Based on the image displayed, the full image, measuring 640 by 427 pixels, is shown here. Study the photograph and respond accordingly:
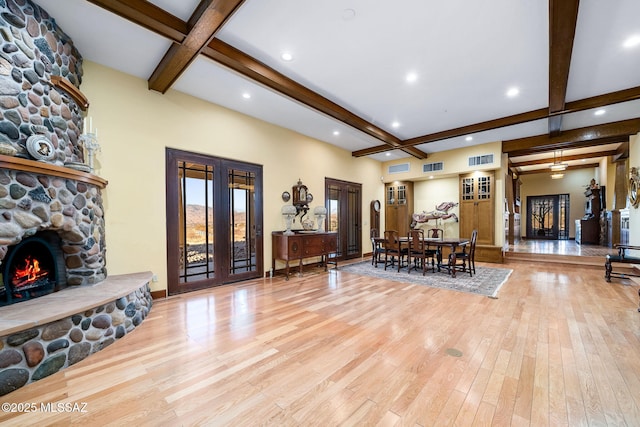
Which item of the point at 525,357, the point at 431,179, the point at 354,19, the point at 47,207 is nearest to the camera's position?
the point at 525,357

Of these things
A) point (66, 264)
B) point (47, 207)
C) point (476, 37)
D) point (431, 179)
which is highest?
point (476, 37)

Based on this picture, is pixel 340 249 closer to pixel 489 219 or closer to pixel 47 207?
pixel 489 219

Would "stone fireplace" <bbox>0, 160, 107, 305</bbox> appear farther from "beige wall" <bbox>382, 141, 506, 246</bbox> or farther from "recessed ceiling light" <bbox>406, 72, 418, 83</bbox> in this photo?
"beige wall" <bbox>382, 141, 506, 246</bbox>

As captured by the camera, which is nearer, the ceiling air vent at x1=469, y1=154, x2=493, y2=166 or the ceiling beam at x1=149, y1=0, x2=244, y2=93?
the ceiling beam at x1=149, y1=0, x2=244, y2=93

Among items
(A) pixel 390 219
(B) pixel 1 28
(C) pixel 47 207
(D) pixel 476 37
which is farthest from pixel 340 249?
(B) pixel 1 28

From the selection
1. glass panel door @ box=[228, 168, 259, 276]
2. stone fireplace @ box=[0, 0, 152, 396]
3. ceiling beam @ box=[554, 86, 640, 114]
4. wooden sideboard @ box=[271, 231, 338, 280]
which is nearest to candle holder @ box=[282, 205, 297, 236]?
wooden sideboard @ box=[271, 231, 338, 280]

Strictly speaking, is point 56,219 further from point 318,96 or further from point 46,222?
point 318,96

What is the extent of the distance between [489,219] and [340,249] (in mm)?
4153

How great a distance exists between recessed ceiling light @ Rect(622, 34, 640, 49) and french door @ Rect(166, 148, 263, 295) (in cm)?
543

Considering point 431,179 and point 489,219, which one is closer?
point 489,219

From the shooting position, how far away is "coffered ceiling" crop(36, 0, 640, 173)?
2535 mm

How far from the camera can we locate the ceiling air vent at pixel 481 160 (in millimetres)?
6973

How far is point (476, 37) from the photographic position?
9.68 feet

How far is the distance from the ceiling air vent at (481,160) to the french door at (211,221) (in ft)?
19.2
